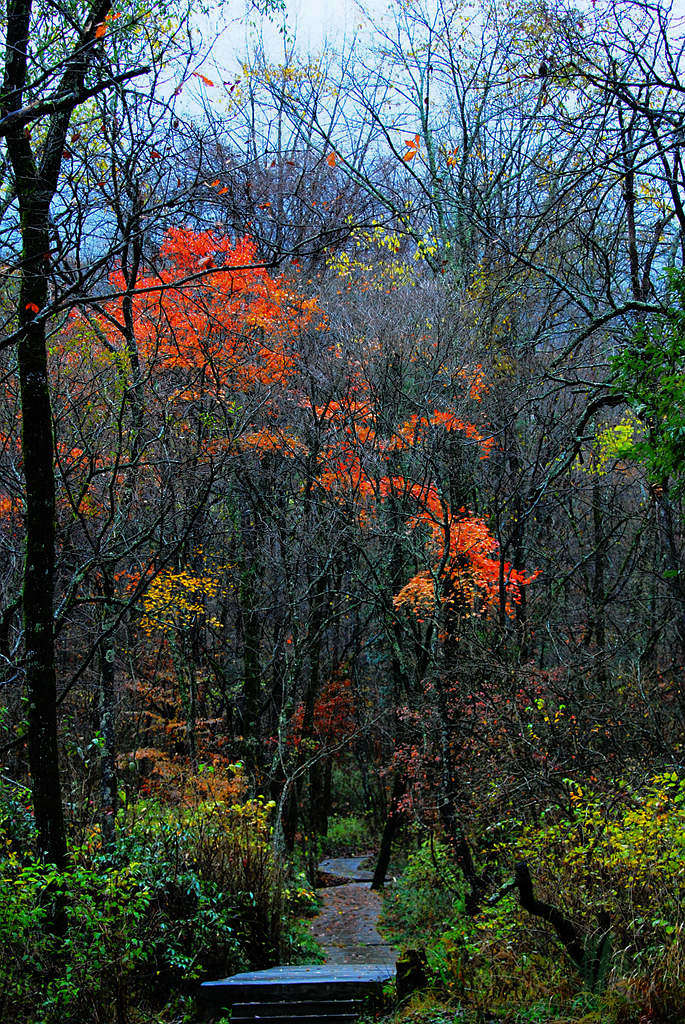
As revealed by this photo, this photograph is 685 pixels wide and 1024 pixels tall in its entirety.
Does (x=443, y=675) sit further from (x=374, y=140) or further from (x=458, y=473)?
(x=374, y=140)

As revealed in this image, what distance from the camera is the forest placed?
5016mm

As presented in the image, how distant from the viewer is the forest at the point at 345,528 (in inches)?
197

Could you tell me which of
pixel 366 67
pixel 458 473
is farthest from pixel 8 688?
pixel 366 67

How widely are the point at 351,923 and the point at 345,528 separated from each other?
665 cm

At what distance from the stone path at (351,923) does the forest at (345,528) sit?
1.61ft

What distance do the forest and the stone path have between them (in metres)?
0.49

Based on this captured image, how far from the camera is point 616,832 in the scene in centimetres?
525

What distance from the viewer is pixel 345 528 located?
14383 mm

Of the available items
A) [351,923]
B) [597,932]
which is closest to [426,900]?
[351,923]

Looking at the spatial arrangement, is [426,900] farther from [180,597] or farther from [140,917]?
[140,917]

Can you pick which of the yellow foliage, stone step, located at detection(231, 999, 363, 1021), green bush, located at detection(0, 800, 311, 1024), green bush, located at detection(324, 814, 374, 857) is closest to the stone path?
green bush, located at detection(0, 800, 311, 1024)

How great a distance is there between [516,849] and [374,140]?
22.9 metres

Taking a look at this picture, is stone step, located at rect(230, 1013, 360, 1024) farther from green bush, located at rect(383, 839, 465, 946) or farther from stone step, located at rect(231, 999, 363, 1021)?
green bush, located at rect(383, 839, 465, 946)

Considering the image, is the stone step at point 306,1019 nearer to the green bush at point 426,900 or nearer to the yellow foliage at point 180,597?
the green bush at point 426,900
